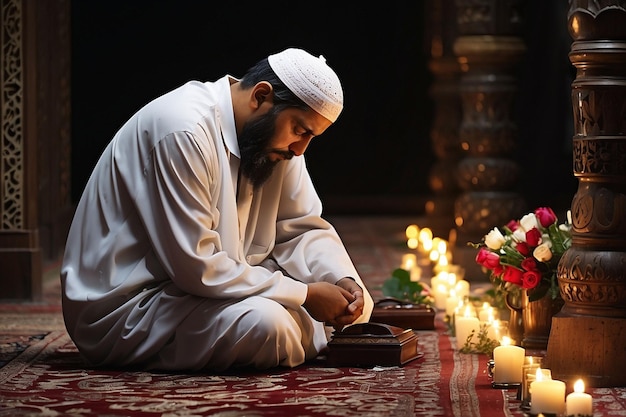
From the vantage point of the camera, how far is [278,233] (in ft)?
19.2

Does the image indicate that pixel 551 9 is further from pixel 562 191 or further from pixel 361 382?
pixel 361 382

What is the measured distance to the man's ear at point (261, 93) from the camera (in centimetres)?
539

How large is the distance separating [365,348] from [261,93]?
42.7 inches

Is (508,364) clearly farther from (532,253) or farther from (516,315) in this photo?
(516,315)

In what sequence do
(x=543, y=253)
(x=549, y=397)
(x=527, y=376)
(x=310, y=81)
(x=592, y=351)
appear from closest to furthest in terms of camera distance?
1. (x=549, y=397)
2. (x=527, y=376)
3. (x=592, y=351)
4. (x=310, y=81)
5. (x=543, y=253)

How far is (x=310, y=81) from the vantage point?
17.3 ft

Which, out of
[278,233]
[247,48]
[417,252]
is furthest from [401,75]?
[278,233]

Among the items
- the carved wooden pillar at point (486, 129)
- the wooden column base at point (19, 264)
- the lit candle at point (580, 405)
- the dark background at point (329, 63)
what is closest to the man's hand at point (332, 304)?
the lit candle at point (580, 405)

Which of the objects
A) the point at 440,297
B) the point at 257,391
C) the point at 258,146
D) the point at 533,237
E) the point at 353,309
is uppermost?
the point at 258,146

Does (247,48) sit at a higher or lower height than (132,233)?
higher

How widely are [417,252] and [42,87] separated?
333cm

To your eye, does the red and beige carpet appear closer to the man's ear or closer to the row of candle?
the row of candle

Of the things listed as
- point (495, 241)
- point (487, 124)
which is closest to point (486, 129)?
point (487, 124)

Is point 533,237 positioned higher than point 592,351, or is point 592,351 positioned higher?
point 533,237
